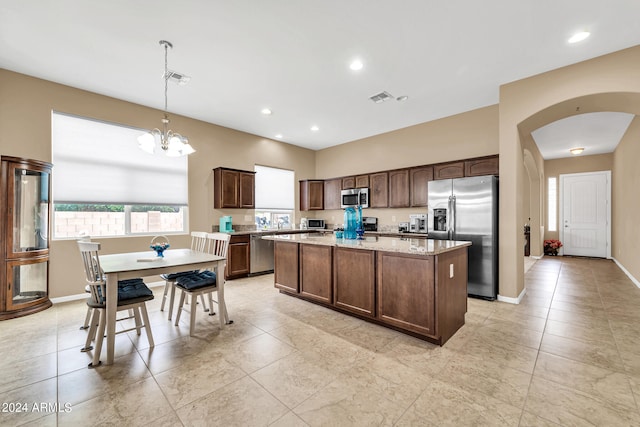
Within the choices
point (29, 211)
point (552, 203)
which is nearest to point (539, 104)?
point (552, 203)

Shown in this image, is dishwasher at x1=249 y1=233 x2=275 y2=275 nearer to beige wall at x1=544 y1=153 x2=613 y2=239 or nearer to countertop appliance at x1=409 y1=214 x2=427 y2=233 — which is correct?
countertop appliance at x1=409 y1=214 x2=427 y2=233

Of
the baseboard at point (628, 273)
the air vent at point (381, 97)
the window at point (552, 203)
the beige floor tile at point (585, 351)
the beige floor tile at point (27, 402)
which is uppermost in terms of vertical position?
the air vent at point (381, 97)

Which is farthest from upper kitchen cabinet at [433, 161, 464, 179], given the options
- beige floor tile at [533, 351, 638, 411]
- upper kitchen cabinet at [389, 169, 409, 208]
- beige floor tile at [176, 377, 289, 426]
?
beige floor tile at [176, 377, 289, 426]

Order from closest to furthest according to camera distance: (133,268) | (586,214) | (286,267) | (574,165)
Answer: (133,268), (286,267), (586,214), (574,165)

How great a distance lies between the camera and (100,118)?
4203mm

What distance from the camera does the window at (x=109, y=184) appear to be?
395 cm

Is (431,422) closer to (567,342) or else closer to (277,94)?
(567,342)

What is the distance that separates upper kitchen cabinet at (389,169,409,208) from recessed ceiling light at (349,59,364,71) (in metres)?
2.57

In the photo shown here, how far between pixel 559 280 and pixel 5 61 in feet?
29.6

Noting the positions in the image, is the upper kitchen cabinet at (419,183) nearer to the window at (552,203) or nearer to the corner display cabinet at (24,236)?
the corner display cabinet at (24,236)

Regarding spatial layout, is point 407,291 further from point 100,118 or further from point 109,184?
point 100,118

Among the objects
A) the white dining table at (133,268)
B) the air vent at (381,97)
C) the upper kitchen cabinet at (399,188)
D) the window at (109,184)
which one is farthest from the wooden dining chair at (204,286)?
the upper kitchen cabinet at (399,188)

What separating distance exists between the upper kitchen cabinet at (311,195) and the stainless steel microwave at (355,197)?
2.28 feet

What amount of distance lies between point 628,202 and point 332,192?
5842 millimetres
